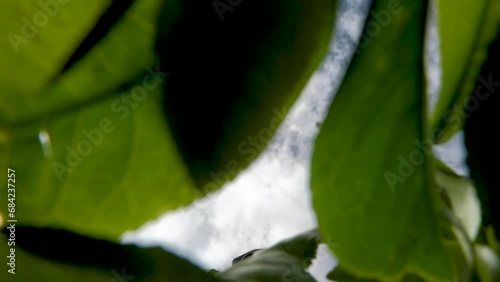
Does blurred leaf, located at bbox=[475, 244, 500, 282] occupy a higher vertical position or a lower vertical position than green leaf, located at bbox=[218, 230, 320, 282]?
lower

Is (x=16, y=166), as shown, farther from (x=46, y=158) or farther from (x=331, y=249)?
(x=331, y=249)

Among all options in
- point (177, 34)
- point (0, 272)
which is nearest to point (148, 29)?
point (177, 34)

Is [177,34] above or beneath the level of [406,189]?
above

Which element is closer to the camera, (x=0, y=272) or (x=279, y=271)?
(x=0, y=272)

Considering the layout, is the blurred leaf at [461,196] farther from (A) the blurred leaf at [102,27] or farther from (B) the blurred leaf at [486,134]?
(A) the blurred leaf at [102,27]

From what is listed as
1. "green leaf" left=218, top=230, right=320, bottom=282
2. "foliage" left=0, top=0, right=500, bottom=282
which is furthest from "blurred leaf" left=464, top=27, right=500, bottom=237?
"green leaf" left=218, top=230, right=320, bottom=282

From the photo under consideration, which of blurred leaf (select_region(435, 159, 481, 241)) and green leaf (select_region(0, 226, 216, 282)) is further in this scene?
blurred leaf (select_region(435, 159, 481, 241))

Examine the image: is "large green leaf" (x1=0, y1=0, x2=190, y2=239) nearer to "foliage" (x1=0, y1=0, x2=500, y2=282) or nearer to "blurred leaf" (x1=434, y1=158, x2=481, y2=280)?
"foliage" (x1=0, y1=0, x2=500, y2=282)
